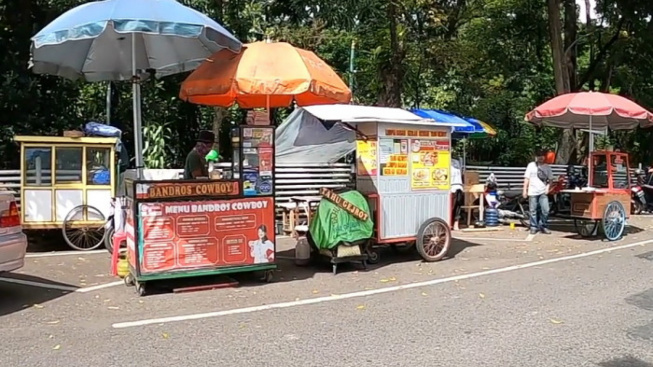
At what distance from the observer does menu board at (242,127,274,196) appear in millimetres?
8078

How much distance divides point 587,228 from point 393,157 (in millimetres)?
5793

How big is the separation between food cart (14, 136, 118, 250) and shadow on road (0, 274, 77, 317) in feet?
6.96

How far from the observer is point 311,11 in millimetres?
15562

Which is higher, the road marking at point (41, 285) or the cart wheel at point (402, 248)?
the cart wheel at point (402, 248)

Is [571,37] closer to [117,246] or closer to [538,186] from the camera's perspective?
[538,186]

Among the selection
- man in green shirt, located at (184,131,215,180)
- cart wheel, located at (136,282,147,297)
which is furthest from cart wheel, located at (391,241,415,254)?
cart wheel, located at (136,282,147,297)

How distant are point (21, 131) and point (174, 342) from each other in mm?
8968

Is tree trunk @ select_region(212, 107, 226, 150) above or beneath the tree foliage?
beneath

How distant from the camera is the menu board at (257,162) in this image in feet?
26.5

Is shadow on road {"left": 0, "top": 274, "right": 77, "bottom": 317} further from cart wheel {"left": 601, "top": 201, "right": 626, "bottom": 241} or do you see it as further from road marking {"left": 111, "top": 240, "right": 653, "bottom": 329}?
cart wheel {"left": 601, "top": 201, "right": 626, "bottom": 241}

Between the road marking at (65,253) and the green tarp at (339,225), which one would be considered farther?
the road marking at (65,253)

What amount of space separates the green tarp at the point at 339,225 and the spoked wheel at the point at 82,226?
12.4 ft

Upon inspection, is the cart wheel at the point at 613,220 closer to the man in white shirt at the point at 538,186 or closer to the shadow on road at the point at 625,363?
the man in white shirt at the point at 538,186

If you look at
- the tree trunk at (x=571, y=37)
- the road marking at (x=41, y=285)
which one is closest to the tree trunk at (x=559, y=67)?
the tree trunk at (x=571, y=37)
